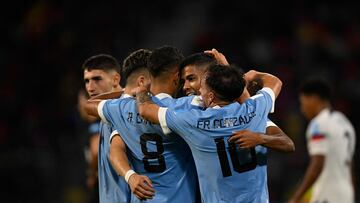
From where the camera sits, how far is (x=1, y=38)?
50.6 ft

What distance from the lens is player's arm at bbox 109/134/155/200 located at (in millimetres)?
4961

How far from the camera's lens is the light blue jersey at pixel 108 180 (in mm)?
5746

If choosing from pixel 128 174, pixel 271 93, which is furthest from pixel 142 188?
pixel 271 93

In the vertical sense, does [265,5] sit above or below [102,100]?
above

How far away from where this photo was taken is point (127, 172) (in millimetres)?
5152

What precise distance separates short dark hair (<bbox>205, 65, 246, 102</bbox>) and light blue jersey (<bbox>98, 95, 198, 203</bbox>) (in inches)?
15.7

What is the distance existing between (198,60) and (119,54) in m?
9.37

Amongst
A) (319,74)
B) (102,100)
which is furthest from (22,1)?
(102,100)

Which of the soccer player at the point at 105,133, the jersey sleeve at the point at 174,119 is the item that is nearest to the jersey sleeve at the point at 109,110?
the soccer player at the point at 105,133

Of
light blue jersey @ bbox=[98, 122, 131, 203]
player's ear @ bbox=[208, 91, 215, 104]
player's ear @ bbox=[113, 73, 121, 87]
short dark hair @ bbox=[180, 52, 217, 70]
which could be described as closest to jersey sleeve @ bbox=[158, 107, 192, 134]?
player's ear @ bbox=[208, 91, 215, 104]

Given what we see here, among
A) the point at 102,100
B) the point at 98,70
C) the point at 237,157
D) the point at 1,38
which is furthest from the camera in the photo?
the point at 1,38

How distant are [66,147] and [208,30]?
3.92m

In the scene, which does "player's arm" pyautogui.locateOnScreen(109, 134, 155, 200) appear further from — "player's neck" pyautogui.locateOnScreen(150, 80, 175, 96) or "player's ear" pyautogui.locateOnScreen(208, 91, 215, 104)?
"player's ear" pyautogui.locateOnScreen(208, 91, 215, 104)

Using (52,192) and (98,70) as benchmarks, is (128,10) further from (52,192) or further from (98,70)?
(98,70)
